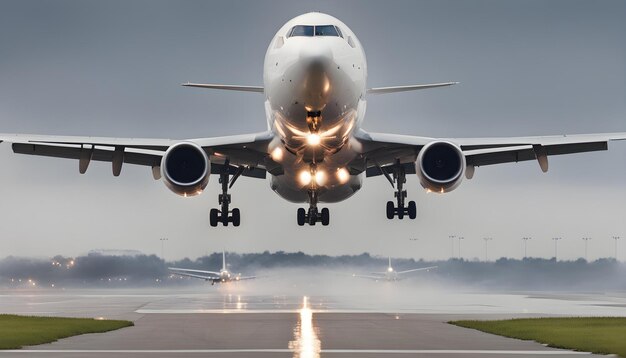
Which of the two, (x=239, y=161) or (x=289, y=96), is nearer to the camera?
(x=289, y=96)

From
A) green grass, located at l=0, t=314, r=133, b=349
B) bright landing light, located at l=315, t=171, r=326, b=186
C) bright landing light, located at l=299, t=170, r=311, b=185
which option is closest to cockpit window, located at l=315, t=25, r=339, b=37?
bright landing light, located at l=299, t=170, r=311, b=185

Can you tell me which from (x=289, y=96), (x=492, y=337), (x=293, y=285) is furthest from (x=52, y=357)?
(x=293, y=285)

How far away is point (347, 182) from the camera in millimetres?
43969

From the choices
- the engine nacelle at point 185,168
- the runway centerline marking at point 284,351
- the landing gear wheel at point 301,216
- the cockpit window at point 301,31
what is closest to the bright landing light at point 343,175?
the landing gear wheel at point 301,216

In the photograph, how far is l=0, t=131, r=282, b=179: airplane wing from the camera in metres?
41.5

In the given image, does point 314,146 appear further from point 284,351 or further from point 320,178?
point 284,351

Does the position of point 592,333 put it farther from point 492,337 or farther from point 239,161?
point 239,161

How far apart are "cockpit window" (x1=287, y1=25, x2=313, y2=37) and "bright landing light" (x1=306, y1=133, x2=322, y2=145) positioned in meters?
3.96

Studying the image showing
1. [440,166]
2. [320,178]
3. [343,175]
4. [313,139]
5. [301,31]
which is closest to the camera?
[301,31]

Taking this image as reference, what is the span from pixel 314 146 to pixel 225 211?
1015 centimetres

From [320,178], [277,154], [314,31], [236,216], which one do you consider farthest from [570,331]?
[314,31]

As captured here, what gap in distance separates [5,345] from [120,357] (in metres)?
8.30

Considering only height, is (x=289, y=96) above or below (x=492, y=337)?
above

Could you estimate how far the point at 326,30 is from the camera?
1358 inches
